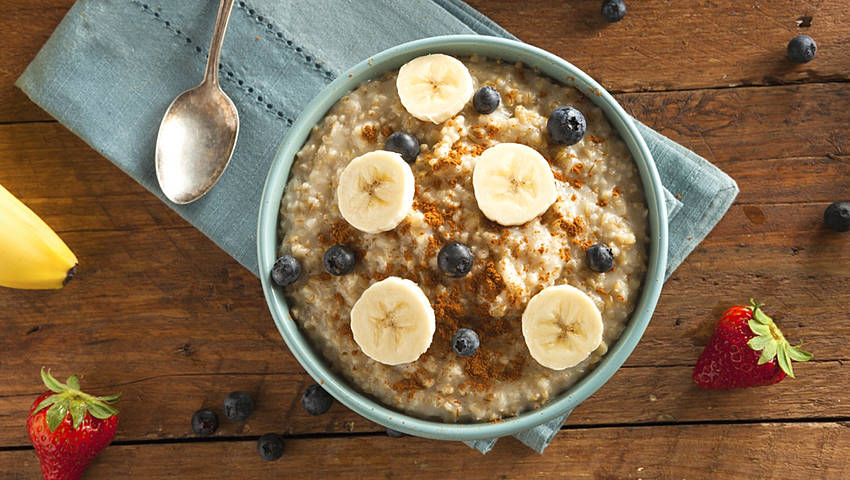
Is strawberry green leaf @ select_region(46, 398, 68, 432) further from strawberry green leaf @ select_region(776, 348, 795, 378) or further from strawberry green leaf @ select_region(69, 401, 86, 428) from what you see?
strawberry green leaf @ select_region(776, 348, 795, 378)

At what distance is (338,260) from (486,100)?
66cm

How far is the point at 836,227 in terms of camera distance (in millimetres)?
2678

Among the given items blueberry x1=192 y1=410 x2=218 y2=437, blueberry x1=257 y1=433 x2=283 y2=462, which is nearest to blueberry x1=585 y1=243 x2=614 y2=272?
blueberry x1=257 y1=433 x2=283 y2=462

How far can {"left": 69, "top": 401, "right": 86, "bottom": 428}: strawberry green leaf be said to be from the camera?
2.65 m

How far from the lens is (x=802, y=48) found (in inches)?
104

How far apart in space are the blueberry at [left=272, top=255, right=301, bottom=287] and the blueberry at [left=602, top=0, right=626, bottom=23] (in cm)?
157

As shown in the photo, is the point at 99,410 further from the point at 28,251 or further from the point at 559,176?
the point at 559,176

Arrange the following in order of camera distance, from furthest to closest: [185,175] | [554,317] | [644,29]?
[644,29]
[185,175]
[554,317]

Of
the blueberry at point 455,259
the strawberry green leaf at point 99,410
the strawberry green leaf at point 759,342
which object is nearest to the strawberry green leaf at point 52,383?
the strawberry green leaf at point 99,410

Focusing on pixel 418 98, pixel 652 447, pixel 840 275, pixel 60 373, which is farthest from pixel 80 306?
pixel 840 275

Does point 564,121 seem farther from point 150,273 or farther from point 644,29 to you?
point 150,273

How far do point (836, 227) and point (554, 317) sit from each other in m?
1.45

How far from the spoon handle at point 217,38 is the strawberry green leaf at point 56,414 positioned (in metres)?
1.38

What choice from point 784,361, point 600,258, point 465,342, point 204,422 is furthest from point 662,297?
point 204,422
